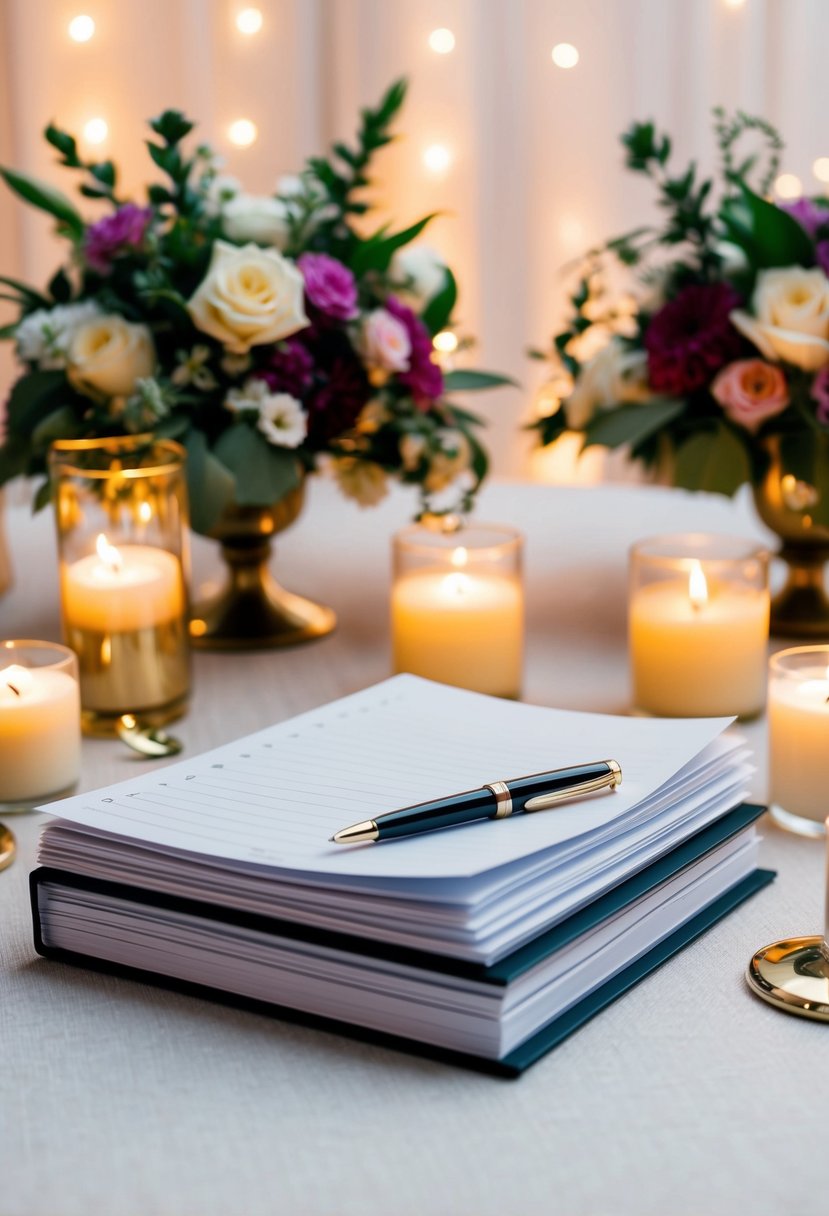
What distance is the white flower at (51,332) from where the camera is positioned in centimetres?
115

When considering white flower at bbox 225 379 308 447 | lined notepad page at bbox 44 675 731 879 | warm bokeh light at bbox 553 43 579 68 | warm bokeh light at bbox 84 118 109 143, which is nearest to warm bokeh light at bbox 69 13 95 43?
warm bokeh light at bbox 84 118 109 143

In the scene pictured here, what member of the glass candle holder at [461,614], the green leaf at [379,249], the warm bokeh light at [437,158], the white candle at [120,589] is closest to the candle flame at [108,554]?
the white candle at [120,589]

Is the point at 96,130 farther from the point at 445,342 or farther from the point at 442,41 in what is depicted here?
the point at 445,342

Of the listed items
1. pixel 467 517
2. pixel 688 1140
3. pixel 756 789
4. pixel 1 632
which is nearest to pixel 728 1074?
pixel 688 1140

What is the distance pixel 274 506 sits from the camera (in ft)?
4.07

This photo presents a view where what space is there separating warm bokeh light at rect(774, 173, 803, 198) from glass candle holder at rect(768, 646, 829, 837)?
77.1 inches

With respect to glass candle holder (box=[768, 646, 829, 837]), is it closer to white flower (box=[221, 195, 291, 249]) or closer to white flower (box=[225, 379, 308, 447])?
white flower (box=[225, 379, 308, 447])

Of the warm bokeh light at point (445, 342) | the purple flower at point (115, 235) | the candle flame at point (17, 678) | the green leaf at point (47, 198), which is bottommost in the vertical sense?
the candle flame at point (17, 678)

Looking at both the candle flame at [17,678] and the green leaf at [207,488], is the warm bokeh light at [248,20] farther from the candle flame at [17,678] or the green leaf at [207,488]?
the candle flame at [17,678]

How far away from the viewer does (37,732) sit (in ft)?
3.01

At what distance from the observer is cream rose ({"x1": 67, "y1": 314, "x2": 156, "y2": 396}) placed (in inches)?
44.6

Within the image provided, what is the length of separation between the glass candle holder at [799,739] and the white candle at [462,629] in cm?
26

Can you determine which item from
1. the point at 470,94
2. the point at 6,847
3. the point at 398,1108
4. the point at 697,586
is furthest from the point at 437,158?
the point at 398,1108

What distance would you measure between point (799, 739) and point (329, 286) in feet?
1.78
